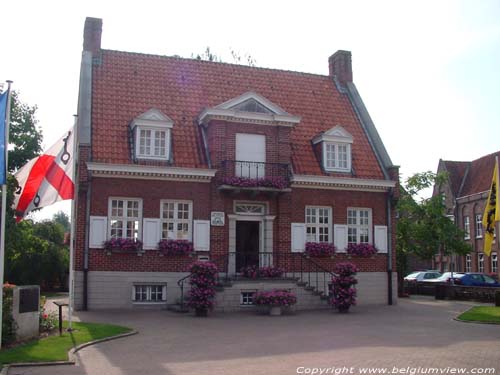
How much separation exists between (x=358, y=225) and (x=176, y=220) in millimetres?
7571

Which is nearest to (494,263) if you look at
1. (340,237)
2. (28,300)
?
(340,237)

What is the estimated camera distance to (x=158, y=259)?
22.2 meters

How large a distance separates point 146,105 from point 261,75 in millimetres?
6210

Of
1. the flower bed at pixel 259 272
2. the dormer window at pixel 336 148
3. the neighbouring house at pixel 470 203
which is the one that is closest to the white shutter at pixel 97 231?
the flower bed at pixel 259 272

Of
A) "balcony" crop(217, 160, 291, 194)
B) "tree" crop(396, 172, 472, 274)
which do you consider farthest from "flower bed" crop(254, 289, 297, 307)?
"tree" crop(396, 172, 472, 274)

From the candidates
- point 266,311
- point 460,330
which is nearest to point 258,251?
point 266,311

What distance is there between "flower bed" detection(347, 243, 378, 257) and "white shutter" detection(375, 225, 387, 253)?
0.42m

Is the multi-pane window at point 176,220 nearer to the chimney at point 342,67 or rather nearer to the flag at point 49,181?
the flag at point 49,181

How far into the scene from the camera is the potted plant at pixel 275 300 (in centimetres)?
2011

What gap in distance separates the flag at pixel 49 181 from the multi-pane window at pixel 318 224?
38.7 feet

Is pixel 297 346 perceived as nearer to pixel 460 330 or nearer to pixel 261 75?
pixel 460 330

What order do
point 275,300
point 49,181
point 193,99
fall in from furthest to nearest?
point 193,99
point 275,300
point 49,181

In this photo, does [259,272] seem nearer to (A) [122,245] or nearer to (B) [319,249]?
(B) [319,249]

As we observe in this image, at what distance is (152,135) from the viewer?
75.7 ft
